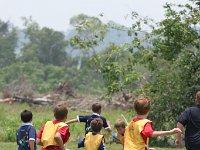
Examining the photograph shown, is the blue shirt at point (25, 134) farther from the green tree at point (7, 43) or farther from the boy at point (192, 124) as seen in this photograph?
the green tree at point (7, 43)

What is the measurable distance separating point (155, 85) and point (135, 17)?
321cm

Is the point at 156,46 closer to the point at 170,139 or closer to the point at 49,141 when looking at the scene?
the point at 170,139

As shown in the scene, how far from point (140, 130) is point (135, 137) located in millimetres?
149

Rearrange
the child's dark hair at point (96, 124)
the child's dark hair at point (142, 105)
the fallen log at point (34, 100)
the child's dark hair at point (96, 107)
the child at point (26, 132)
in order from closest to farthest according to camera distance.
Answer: the child's dark hair at point (142, 105)
the child's dark hair at point (96, 124)
the child at point (26, 132)
the child's dark hair at point (96, 107)
the fallen log at point (34, 100)

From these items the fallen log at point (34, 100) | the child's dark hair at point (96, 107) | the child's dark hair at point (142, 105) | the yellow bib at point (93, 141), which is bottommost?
the fallen log at point (34, 100)

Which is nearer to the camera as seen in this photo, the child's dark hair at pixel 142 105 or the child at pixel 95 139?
the child's dark hair at pixel 142 105

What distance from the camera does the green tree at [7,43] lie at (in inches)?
2594

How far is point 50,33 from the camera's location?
69562 millimetres

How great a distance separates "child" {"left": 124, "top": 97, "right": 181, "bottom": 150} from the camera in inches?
261

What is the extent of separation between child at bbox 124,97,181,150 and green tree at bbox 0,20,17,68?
59419mm

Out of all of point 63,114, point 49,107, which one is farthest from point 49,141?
point 49,107

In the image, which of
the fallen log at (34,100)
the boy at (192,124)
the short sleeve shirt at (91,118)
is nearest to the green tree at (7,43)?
the fallen log at (34,100)

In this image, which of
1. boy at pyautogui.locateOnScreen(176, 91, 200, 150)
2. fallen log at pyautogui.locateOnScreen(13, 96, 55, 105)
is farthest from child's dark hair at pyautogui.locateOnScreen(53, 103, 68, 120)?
fallen log at pyautogui.locateOnScreen(13, 96, 55, 105)

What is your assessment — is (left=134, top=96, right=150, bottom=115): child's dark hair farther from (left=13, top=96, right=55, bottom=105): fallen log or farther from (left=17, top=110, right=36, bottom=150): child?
(left=13, top=96, right=55, bottom=105): fallen log
